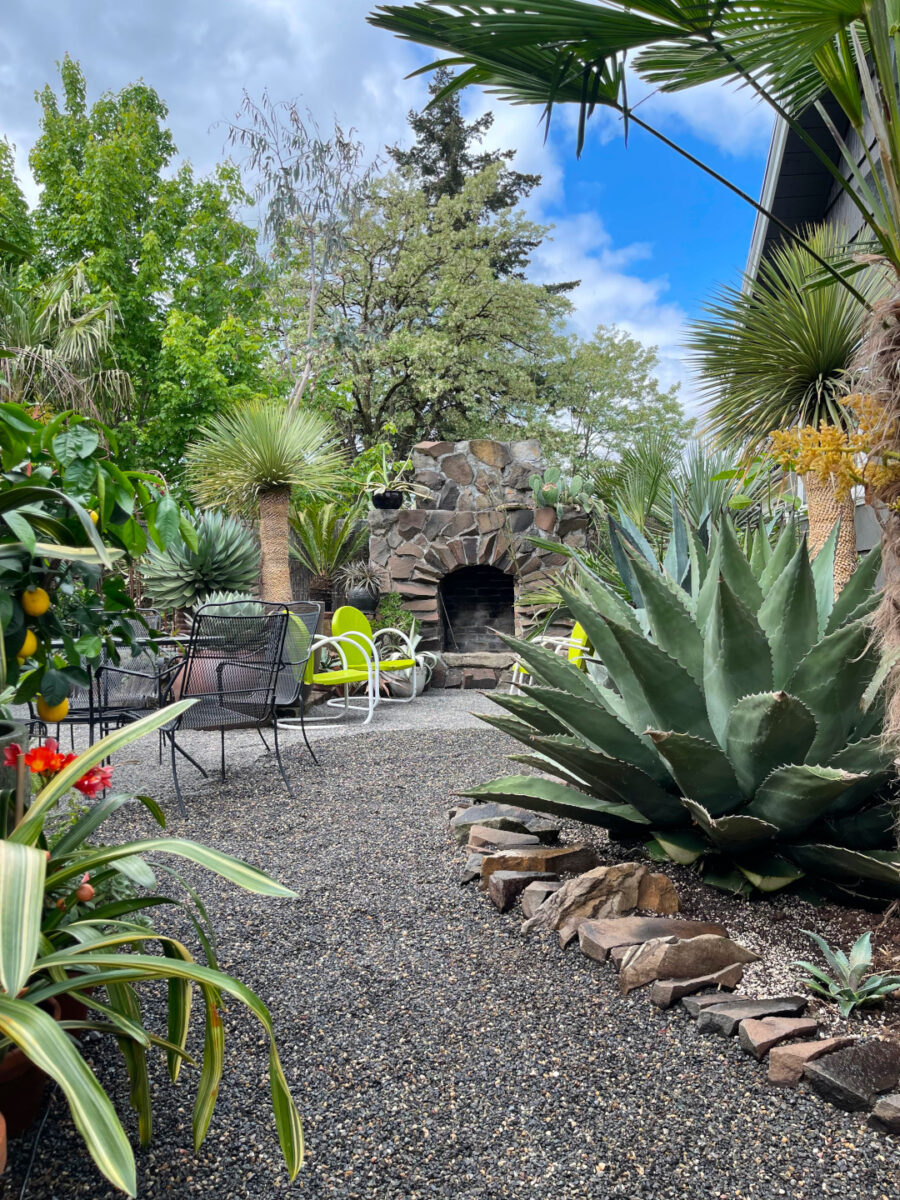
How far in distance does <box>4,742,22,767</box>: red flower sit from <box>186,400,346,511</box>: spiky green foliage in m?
6.60

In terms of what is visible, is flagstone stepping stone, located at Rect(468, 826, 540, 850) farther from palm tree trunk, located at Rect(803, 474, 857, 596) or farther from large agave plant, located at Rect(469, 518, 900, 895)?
palm tree trunk, located at Rect(803, 474, 857, 596)

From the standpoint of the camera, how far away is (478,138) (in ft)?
64.8

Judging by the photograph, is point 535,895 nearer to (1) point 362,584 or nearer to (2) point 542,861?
(2) point 542,861

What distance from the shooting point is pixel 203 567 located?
7.53m

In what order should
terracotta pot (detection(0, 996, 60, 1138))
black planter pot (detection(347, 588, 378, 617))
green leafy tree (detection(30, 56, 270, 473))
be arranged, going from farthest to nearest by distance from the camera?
1. green leafy tree (detection(30, 56, 270, 473))
2. black planter pot (detection(347, 588, 378, 617))
3. terracotta pot (detection(0, 996, 60, 1138))

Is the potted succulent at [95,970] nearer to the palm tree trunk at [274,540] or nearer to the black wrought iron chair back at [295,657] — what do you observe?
the black wrought iron chair back at [295,657]

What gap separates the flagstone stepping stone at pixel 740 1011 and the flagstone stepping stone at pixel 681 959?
126 mm

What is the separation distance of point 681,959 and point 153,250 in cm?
1681

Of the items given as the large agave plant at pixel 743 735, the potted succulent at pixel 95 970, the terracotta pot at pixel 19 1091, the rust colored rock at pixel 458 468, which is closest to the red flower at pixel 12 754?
the potted succulent at pixel 95 970

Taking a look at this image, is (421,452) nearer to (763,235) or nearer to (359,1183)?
(763,235)

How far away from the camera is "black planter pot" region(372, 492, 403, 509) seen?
909 centimetres

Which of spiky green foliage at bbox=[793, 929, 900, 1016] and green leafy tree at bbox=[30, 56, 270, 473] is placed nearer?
spiky green foliage at bbox=[793, 929, 900, 1016]

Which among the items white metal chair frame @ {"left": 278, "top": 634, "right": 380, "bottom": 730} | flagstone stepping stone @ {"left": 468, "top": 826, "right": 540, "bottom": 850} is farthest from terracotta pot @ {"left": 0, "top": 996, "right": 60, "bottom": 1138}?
white metal chair frame @ {"left": 278, "top": 634, "right": 380, "bottom": 730}

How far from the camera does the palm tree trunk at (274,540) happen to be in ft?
26.6
